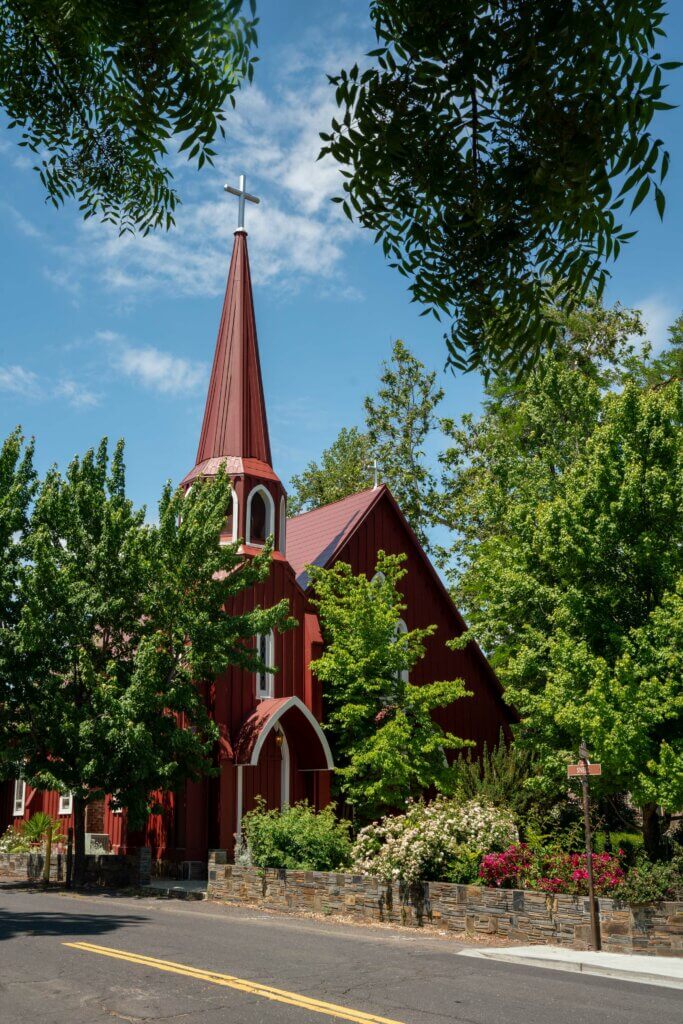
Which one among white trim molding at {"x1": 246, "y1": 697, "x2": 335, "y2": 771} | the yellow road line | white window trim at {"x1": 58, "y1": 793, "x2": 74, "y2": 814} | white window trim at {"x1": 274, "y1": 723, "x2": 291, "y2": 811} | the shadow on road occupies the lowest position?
the shadow on road

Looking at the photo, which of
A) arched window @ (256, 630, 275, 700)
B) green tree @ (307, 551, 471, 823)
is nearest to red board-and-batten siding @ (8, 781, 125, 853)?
arched window @ (256, 630, 275, 700)

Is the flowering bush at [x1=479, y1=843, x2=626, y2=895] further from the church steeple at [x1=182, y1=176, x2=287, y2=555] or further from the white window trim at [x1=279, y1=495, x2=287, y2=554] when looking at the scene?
the white window trim at [x1=279, y1=495, x2=287, y2=554]

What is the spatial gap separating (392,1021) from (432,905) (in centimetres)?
772

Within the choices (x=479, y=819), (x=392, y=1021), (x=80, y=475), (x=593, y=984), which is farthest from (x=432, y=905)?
(x=80, y=475)

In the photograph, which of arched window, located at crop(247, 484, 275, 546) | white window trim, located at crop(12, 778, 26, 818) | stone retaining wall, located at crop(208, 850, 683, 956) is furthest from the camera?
white window trim, located at crop(12, 778, 26, 818)

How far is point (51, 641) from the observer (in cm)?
2077

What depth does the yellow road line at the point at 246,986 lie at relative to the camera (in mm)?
8148

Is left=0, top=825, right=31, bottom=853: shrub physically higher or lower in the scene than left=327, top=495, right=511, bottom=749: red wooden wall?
lower

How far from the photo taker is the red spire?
1075 inches

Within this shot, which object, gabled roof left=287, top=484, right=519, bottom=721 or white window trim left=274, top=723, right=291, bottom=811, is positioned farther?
gabled roof left=287, top=484, right=519, bottom=721

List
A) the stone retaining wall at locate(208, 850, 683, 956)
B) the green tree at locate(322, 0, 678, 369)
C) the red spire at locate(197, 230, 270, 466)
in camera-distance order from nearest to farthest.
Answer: the green tree at locate(322, 0, 678, 369) < the stone retaining wall at locate(208, 850, 683, 956) < the red spire at locate(197, 230, 270, 466)

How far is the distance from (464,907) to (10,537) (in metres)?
13.2

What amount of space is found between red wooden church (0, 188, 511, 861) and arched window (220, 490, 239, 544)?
1.3 inches

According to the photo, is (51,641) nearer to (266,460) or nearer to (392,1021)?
(266,460)
